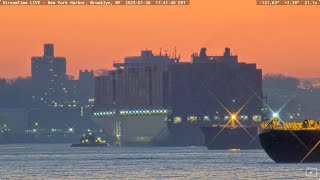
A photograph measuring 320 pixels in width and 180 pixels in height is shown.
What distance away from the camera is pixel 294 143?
6594 inches

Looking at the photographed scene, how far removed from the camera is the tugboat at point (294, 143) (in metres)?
167

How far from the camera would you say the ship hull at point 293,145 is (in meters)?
167

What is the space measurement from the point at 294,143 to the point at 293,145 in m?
0.47

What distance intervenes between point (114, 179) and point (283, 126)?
47.0m

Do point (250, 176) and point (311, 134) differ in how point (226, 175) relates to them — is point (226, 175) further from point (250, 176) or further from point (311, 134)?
point (311, 134)

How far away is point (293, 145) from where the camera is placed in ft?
551

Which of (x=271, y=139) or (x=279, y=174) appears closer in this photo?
(x=279, y=174)

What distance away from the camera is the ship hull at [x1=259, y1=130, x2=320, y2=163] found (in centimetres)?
16712

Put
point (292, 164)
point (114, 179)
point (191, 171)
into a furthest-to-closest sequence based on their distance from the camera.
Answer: point (292, 164), point (191, 171), point (114, 179)

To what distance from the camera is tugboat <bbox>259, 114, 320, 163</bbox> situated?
167125 mm

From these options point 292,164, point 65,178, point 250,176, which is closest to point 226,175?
point 250,176

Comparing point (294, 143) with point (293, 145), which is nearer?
point (294, 143)

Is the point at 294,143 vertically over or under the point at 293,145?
over

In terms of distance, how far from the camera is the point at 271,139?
17150 cm
